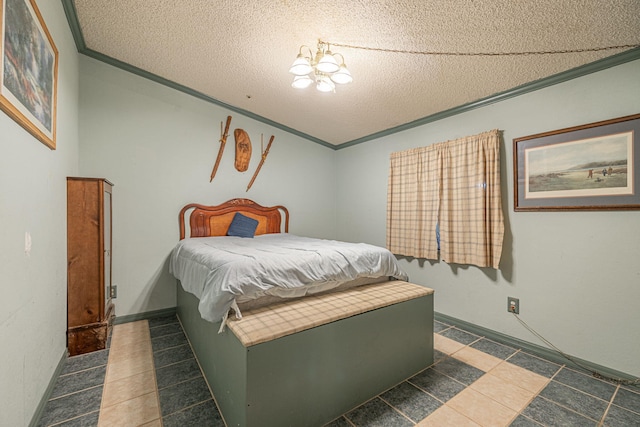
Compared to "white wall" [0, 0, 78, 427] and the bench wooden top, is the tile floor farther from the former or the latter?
the bench wooden top

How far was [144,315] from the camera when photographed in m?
2.97

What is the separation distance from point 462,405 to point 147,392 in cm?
198

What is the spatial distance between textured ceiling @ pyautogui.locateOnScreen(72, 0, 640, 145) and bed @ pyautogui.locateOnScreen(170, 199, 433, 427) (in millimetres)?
1683

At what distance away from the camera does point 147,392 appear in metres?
1.74

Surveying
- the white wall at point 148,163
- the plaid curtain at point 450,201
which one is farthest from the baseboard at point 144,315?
the plaid curtain at point 450,201

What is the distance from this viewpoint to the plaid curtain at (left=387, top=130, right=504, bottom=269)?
2564 mm

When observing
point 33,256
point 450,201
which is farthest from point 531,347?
point 33,256

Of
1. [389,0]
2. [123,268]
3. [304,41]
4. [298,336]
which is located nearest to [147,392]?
[298,336]

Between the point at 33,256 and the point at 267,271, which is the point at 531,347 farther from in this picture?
the point at 33,256

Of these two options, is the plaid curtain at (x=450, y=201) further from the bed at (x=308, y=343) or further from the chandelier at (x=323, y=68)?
the chandelier at (x=323, y=68)

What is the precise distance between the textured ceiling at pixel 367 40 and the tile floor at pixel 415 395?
233 centimetres

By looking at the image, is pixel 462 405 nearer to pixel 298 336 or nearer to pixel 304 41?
pixel 298 336

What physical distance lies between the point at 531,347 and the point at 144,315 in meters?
3.80

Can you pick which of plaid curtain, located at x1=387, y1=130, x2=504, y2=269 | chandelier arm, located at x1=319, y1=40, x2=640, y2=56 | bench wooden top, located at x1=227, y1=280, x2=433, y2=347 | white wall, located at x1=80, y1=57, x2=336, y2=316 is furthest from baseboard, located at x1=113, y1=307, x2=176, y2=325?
chandelier arm, located at x1=319, y1=40, x2=640, y2=56
